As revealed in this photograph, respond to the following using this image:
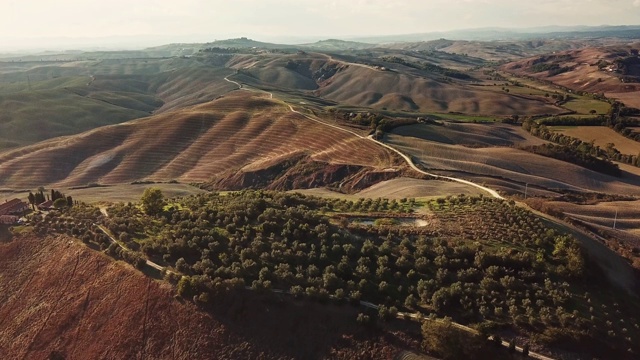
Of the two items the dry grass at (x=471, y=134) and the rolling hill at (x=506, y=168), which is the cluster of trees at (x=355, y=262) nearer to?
the rolling hill at (x=506, y=168)

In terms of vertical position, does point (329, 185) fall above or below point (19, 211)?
below

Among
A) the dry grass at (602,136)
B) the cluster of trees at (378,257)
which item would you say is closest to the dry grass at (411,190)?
the cluster of trees at (378,257)

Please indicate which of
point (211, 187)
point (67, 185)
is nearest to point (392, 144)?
point (211, 187)

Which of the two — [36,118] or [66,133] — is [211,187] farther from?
[36,118]

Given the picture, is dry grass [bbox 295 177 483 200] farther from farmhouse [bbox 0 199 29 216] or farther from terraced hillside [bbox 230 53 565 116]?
terraced hillside [bbox 230 53 565 116]

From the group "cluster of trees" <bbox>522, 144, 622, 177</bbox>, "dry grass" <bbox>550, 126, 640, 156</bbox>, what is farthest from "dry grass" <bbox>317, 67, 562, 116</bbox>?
"cluster of trees" <bbox>522, 144, 622, 177</bbox>

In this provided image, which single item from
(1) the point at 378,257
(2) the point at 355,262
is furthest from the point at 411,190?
(2) the point at 355,262

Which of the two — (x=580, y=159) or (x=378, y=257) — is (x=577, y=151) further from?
(x=378, y=257)
